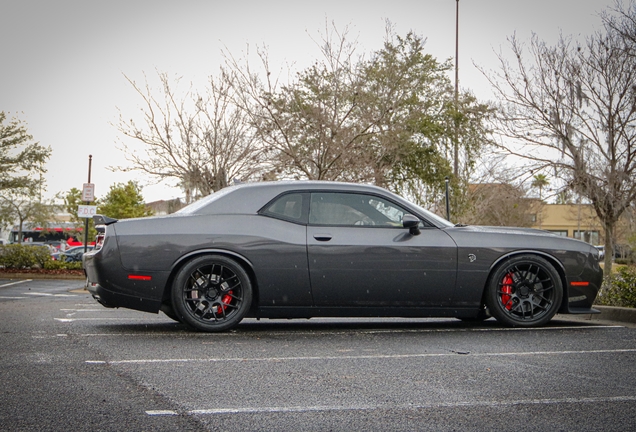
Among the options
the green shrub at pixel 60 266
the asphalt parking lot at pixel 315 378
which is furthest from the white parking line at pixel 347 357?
the green shrub at pixel 60 266

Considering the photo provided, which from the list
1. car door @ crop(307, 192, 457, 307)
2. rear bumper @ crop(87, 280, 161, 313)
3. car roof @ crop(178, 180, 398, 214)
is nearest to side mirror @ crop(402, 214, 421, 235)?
car door @ crop(307, 192, 457, 307)

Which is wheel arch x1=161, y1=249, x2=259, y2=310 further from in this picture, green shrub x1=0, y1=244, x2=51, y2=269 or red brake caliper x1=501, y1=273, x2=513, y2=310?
green shrub x1=0, y1=244, x2=51, y2=269

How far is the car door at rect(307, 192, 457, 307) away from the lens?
7.27m

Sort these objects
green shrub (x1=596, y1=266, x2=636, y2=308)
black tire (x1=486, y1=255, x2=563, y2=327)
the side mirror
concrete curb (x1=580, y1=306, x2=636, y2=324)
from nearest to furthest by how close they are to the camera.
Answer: the side mirror < black tire (x1=486, y1=255, x2=563, y2=327) < concrete curb (x1=580, y1=306, x2=636, y2=324) < green shrub (x1=596, y1=266, x2=636, y2=308)

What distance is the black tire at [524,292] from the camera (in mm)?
7621

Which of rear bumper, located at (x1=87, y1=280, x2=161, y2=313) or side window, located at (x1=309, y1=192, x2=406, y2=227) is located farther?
side window, located at (x1=309, y1=192, x2=406, y2=227)

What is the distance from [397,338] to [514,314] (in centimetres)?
144

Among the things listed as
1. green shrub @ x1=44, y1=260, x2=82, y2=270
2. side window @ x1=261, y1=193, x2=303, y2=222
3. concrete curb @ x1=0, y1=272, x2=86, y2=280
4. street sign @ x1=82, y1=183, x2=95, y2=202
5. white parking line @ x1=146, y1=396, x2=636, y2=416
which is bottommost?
concrete curb @ x1=0, y1=272, x2=86, y2=280

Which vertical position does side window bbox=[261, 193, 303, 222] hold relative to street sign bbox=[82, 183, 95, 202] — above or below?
below

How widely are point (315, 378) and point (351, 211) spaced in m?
2.85

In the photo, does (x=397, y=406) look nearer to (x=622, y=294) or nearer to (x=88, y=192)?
(x=622, y=294)

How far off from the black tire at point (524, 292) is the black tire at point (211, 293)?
246cm

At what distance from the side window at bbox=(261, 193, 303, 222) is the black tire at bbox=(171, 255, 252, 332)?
2.14 ft

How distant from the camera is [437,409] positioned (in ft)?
13.4
